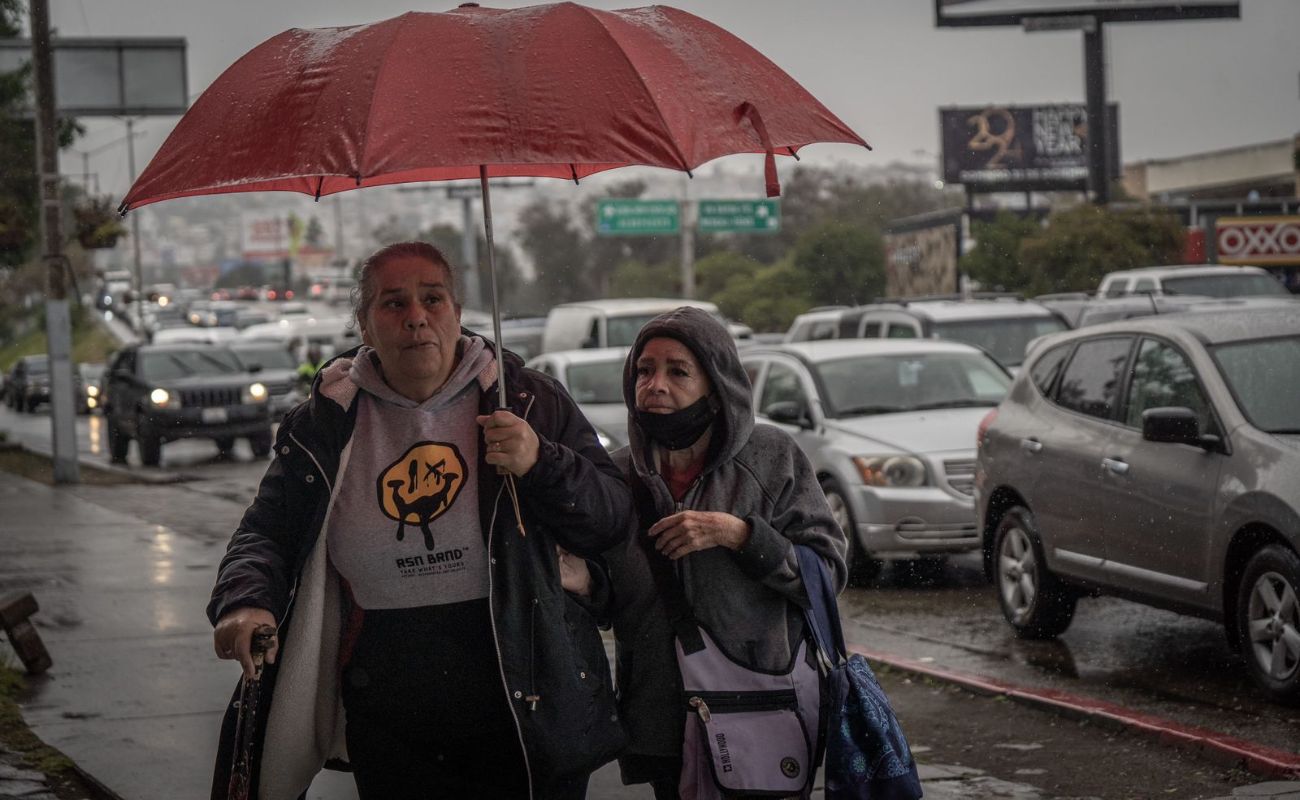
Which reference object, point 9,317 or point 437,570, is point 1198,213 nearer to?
point 437,570

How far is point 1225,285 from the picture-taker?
23.0 metres

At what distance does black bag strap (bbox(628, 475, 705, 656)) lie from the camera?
3.76 meters

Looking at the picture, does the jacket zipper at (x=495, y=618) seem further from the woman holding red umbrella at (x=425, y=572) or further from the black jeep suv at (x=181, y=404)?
the black jeep suv at (x=181, y=404)

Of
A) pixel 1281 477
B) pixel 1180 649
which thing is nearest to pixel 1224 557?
pixel 1281 477

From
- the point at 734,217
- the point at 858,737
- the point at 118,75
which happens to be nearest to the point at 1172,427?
the point at 858,737

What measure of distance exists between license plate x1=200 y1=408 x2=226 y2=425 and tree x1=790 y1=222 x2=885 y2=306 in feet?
132

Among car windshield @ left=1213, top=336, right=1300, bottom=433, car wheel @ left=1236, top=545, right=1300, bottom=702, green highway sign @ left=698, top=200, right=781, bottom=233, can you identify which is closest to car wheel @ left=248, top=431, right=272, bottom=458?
car windshield @ left=1213, top=336, right=1300, bottom=433

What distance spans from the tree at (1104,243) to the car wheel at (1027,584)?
3361cm

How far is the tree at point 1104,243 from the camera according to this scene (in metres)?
42.5

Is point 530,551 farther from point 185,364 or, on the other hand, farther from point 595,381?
point 185,364

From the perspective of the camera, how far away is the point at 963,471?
11359mm

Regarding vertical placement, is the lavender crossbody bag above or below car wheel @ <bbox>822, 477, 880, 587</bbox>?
above

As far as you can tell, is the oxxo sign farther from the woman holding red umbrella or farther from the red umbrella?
the woman holding red umbrella

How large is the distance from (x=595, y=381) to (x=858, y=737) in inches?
457
